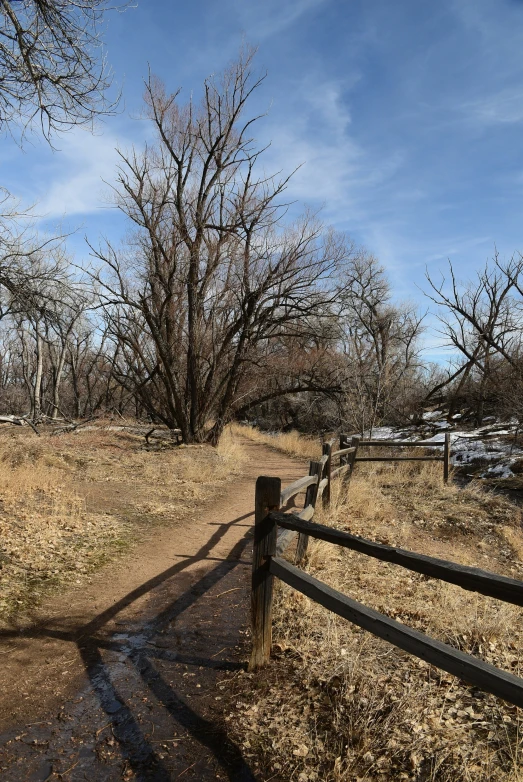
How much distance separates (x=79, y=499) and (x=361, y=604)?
678 cm

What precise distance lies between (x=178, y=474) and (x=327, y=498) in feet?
15.6

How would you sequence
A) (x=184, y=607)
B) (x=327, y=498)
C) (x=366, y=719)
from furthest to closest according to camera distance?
(x=327, y=498) < (x=184, y=607) < (x=366, y=719)

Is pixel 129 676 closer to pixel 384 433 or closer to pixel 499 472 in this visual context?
pixel 499 472

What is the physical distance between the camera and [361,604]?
3143 millimetres

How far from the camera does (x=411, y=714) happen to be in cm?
321

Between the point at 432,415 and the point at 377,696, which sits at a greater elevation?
the point at 432,415

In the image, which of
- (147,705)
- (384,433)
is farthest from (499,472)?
(147,705)

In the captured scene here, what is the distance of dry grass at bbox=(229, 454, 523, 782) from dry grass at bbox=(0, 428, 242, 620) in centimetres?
280

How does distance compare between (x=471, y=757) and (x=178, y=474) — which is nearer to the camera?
(x=471, y=757)

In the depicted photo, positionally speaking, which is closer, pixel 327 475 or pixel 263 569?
pixel 263 569

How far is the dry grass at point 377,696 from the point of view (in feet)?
9.30

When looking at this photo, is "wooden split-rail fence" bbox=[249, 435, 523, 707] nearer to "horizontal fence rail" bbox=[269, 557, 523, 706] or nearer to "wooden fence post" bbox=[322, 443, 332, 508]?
"horizontal fence rail" bbox=[269, 557, 523, 706]

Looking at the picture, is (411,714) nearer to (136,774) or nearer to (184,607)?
(136,774)

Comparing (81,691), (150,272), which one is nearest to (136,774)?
(81,691)
